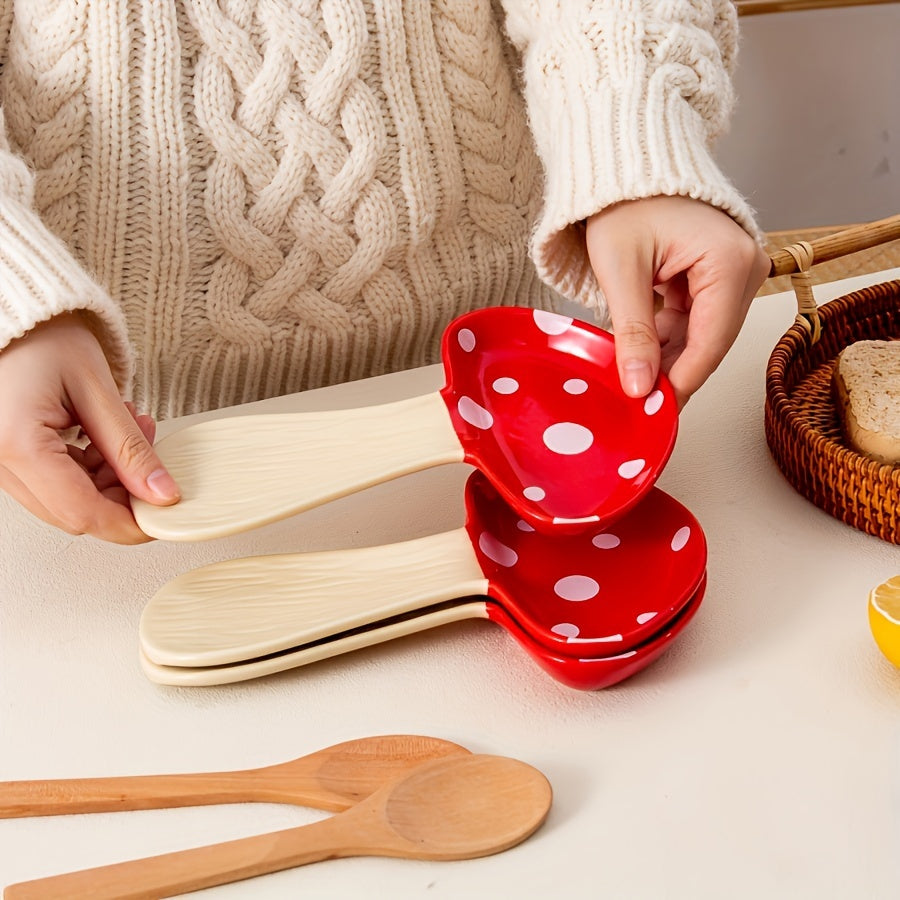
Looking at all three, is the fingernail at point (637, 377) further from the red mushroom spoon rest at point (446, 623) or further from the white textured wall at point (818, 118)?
the white textured wall at point (818, 118)

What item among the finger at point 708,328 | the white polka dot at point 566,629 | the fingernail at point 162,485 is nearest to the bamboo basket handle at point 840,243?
the finger at point 708,328

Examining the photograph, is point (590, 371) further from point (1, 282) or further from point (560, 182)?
point (1, 282)

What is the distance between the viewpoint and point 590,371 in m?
0.66

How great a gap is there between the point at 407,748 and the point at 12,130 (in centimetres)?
54

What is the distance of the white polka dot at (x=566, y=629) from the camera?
0.53 meters

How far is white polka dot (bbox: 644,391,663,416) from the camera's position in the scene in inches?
24.4

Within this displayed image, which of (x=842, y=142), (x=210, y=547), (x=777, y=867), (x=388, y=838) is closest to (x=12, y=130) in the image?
(x=210, y=547)

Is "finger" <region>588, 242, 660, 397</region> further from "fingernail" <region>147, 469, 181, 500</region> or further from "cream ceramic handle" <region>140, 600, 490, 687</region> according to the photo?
"fingernail" <region>147, 469, 181, 500</region>

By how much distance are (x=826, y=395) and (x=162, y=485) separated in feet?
1.54

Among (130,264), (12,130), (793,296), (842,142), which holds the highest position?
(12,130)

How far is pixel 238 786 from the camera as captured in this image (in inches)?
18.8

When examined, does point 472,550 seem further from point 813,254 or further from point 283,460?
point 813,254

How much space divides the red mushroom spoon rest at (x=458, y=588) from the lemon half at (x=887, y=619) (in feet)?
0.29

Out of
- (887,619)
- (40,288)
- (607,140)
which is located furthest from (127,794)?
(607,140)
